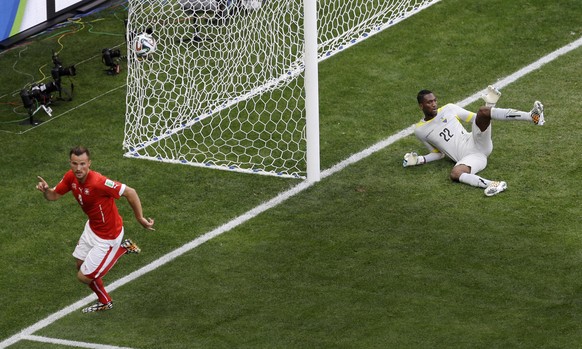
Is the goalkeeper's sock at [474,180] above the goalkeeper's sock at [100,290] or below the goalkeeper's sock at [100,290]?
above

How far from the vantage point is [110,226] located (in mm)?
12883

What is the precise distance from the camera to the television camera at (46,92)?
1728 centimetres

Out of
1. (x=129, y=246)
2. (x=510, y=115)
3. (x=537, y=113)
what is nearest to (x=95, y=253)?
(x=129, y=246)

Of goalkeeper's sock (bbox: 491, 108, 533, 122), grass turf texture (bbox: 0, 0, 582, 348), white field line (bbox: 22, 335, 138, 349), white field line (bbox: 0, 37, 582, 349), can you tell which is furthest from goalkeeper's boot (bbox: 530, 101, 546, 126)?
white field line (bbox: 22, 335, 138, 349)

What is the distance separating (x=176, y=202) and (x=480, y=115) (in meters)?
3.61

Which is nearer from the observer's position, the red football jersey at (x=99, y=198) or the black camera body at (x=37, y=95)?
the red football jersey at (x=99, y=198)

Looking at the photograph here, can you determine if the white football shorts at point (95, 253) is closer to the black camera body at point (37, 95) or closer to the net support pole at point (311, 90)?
the net support pole at point (311, 90)

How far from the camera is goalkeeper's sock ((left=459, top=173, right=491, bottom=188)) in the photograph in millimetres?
15094

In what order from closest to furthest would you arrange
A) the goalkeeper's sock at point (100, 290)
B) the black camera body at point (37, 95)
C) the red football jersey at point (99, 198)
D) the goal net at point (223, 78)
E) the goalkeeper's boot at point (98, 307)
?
the red football jersey at point (99, 198) → the goalkeeper's sock at point (100, 290) → the goalkeeper's boot at point (98, 307) → the goal net at point (223, 78) → the black camera body at point (37, 95)

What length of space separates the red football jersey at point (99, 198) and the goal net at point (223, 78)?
3526 mm

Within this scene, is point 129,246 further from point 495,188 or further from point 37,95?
point 37,95

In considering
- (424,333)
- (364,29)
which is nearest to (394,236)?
(424,333)

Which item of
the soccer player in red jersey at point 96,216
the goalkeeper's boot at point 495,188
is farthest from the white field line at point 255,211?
the goalkeeper's boot at point 495,188

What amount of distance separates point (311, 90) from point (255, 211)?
5.11ft
